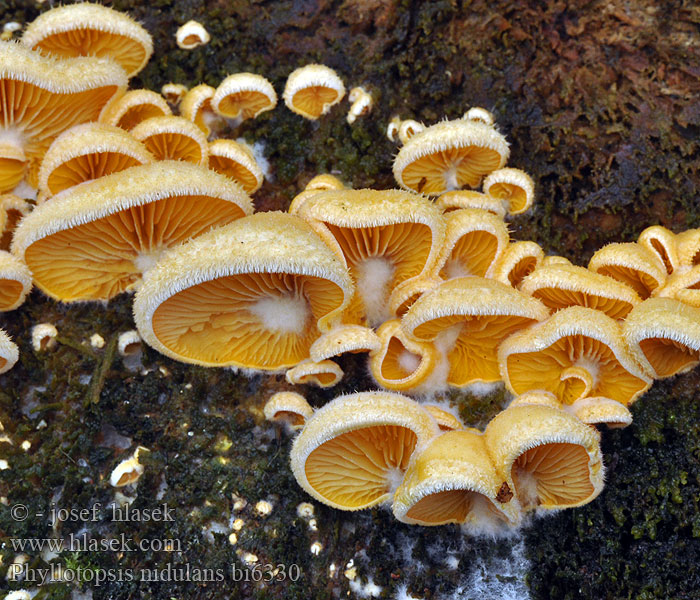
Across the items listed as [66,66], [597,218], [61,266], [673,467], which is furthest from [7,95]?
[673,467]

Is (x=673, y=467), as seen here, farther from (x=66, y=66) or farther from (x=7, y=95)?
(x=7, y=95)

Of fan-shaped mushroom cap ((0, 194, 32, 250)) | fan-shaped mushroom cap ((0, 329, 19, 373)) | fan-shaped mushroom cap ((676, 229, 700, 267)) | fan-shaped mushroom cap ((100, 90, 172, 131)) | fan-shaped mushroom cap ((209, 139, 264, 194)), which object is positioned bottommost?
fan-shaped mushroom cap ((0, 329, 19, 373))

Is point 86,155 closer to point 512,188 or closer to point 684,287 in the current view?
point 512,188

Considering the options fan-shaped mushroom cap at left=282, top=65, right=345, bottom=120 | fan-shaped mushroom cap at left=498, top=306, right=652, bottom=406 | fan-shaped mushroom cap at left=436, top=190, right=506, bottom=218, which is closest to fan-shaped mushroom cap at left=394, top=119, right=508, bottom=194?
fan-shaped mushroom cap at left=436, top=190, right=506, bottom=218

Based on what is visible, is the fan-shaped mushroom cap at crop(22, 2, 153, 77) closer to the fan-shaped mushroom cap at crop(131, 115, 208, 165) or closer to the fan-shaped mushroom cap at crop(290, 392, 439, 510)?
the fan-shaped mushroom cap at crop(131, 115, 208, 165)

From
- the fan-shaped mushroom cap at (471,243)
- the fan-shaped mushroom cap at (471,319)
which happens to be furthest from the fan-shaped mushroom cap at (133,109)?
the fan-shaped mushroom cap at (471,319)

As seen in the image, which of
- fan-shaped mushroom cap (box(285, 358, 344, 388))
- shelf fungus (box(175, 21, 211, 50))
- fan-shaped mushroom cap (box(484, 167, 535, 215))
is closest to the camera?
fan-shaped mushroom cap (box(285, 358, 344, 388))

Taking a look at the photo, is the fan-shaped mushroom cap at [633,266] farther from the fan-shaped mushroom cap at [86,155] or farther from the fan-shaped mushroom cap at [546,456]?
the fan-shaped mushroom cap at [86,155]
